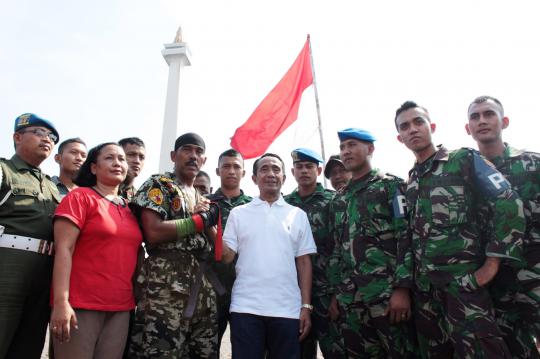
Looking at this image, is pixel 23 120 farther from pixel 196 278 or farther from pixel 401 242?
pixel 401 242

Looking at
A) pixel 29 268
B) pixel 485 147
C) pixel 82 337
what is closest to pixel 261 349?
pixel 82 337

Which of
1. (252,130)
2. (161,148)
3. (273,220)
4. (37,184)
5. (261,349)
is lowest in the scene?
(261,349)

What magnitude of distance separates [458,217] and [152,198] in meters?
2.09

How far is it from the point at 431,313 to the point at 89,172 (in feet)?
8.66

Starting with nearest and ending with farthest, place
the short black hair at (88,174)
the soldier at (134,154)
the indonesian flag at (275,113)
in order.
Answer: the short black hair at (88,174), the soldier at (134,154), the indonesian flag at (275,113)

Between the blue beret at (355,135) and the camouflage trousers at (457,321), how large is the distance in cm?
122

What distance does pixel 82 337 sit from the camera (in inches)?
90.2

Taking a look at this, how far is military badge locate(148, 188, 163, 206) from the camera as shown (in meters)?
2.77

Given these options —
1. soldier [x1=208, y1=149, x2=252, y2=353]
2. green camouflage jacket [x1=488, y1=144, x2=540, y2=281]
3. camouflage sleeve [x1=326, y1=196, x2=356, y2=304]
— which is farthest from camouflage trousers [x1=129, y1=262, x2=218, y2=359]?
green camouflage jacket [x1=488, y1=144, x2=540, y2=281]

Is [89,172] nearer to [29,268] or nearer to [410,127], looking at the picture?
[29,268]

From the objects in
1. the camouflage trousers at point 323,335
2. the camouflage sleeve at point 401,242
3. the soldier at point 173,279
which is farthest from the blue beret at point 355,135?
the camouflage trousers at point 323,335

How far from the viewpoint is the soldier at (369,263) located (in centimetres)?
277

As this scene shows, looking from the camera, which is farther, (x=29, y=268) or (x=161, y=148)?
(x=161, y=148)

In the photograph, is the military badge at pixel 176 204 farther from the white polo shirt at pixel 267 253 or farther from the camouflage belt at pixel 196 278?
the white polo shirt at pixel 267 253
